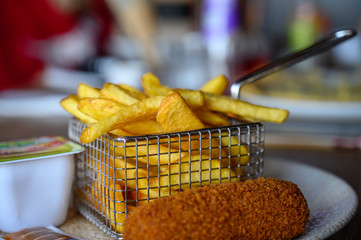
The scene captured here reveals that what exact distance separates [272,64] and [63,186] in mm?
534

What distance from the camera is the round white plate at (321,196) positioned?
Answer: 2.36 ft

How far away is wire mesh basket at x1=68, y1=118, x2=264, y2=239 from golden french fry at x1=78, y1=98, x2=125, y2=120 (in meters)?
0.05

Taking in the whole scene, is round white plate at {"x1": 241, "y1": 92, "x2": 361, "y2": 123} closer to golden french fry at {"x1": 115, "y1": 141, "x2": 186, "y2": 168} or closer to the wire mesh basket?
the wire mesh basket

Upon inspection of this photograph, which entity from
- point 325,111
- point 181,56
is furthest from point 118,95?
point 181,56

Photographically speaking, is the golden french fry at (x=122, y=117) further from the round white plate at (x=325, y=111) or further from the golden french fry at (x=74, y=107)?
the round white plate at (x=325, y=111)

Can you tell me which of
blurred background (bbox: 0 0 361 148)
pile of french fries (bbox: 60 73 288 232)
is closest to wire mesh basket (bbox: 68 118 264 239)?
pile of french fries (bbox: 60 73 288 232)

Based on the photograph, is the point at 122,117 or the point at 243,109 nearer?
the point at 122,117

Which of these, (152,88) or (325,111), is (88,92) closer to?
(152,88)

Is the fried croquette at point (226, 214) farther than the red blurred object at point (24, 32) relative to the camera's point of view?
No

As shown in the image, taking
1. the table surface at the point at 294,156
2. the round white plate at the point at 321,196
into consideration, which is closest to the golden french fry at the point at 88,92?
the table surface at the point at 294,156

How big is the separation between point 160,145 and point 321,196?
0.41 m

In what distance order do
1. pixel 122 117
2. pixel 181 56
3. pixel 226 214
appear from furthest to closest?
pixel 181 56 → pixel 122 117 → pixel 226 214

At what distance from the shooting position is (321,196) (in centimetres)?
95

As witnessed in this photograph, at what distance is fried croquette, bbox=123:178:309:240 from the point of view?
59cm
